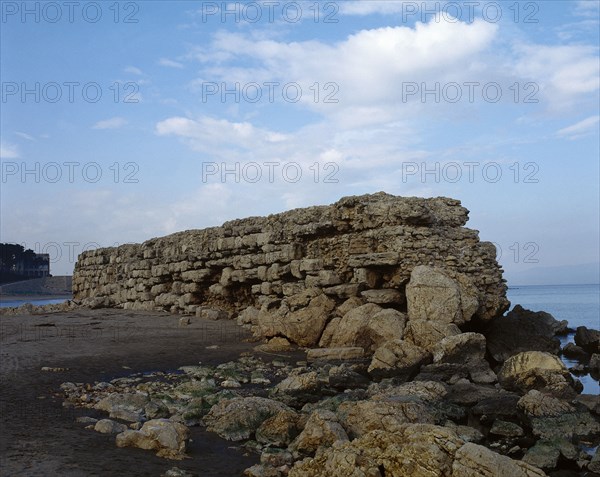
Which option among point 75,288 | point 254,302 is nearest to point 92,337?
point 254,302

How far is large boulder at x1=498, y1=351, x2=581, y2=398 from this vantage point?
6.96 meters

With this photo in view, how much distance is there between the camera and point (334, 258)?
38.1 feet

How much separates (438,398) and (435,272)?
3.70m

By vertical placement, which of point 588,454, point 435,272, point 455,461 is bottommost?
point 588,454

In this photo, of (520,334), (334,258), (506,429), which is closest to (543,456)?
(506,429)

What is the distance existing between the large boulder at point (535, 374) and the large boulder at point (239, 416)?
3.26 meters

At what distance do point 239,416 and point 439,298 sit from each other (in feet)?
16.3

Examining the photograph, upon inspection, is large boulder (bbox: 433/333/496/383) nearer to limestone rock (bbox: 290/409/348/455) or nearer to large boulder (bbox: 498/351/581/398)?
large boulder (bbox: 498/351/581/398)

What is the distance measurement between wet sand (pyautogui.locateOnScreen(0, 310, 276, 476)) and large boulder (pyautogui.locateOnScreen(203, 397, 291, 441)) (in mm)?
134

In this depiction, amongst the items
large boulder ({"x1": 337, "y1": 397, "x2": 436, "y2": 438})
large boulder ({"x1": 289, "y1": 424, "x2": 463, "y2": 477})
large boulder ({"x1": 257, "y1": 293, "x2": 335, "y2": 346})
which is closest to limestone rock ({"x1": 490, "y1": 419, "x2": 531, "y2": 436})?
large boulder ({"x1": 337, "y1": 397, "x2": 436, "y2": 438})

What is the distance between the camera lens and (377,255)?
1062 centimetres

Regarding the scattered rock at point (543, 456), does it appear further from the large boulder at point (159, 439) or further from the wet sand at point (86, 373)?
the large boulder at point (159, 439)

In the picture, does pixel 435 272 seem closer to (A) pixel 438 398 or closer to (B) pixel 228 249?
(A) pixel 438 398

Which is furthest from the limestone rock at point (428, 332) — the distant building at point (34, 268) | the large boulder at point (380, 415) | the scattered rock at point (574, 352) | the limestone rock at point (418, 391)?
the distant building at point (34, 268)
